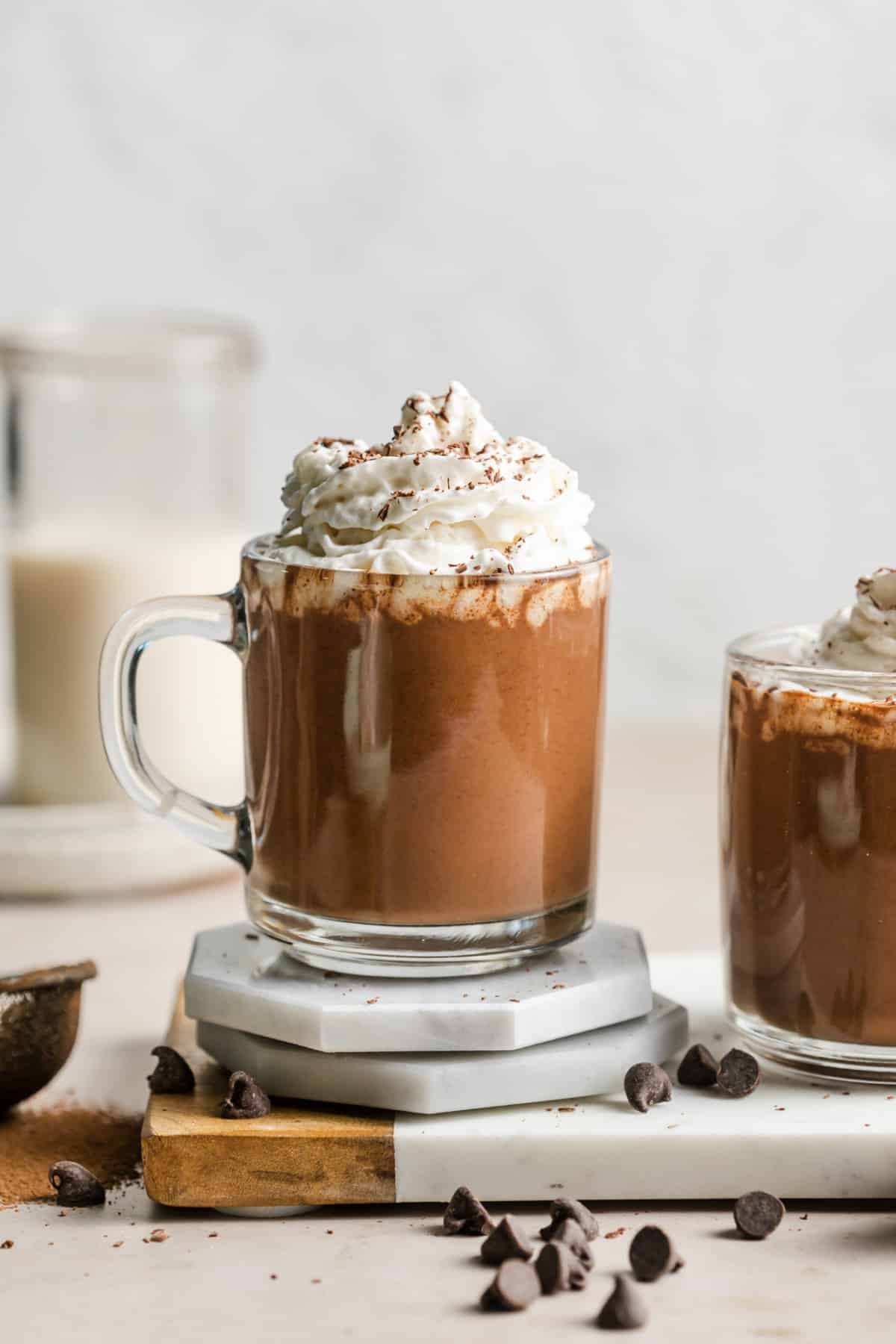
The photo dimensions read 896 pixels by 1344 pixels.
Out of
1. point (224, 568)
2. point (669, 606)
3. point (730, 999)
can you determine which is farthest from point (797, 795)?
point (669, 606)

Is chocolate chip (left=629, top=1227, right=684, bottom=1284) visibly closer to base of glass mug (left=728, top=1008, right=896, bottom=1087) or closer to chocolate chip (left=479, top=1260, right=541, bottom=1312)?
chocolate chip (left=479, top=1260, right=541, bottom=1312)

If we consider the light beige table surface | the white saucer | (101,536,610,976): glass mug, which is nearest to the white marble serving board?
the light beige table surface

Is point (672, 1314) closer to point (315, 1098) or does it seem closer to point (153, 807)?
point (315, 1098)

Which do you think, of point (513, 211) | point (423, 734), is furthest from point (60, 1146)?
point (513, 211)

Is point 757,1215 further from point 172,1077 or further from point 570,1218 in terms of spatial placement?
point 172,1077

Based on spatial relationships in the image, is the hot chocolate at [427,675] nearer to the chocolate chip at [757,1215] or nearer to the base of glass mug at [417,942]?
the base of glass mug at [417,942]
